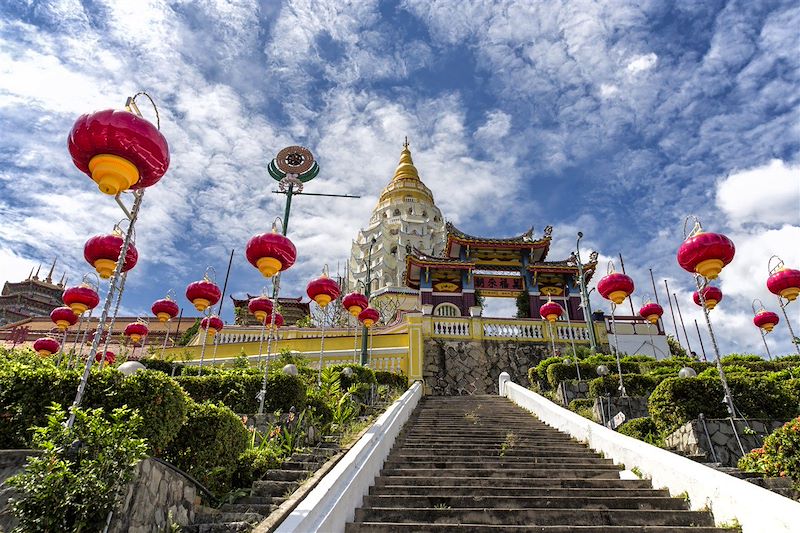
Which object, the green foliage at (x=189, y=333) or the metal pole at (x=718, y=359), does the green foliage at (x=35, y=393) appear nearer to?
the metal pole at (x=718, y=359)

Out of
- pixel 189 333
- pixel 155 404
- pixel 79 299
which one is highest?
pixel 189 333

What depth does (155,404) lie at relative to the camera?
14.8 feet

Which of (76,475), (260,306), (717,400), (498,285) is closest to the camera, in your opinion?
(76,475)

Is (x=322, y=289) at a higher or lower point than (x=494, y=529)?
higher

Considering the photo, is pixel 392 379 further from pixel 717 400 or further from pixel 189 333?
pixel 189 333

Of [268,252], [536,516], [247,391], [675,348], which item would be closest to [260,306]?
[247,391]

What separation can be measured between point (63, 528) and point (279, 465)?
132 inches

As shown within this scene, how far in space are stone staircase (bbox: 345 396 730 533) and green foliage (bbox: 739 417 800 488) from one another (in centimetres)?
139

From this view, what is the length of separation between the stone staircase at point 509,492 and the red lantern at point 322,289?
11.1 ft

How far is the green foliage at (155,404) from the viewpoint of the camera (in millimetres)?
4433

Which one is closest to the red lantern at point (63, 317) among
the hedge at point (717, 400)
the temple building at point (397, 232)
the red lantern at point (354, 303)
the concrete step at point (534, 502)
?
the red lantern at point (354, 303)

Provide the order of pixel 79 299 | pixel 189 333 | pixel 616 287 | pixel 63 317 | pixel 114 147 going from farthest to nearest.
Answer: pixel 189 333 < pixel 63 317 < pixel 616 287 < pixel 79 299 < pixel 114 147

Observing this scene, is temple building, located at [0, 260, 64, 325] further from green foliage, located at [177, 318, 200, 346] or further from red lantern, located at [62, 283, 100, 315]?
red lantern, located at [62, 283, 100, 315]

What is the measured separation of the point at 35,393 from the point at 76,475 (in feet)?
6.68
